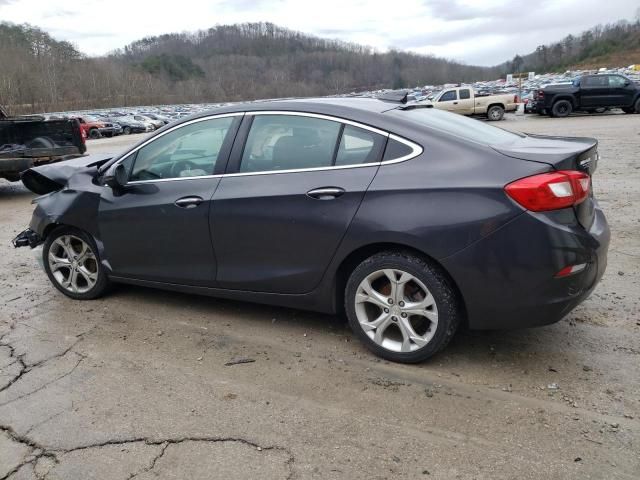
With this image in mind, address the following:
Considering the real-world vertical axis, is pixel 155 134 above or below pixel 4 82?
below

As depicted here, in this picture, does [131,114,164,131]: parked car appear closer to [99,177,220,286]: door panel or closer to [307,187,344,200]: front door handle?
[99,177,220,286]: door panel

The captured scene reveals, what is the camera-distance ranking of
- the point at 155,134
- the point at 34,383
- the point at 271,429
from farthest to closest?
the point at 155,134
the point at 34,383
the point at 271,429

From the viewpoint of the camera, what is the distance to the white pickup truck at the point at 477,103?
26141 millimetres

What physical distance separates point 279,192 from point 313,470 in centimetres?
173

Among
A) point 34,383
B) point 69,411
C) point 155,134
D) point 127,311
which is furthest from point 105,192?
point 69,411

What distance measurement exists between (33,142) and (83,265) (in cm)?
737

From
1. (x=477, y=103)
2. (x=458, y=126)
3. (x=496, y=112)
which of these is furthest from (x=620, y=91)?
(x=458, y=126)

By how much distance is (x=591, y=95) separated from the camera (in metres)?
23.4

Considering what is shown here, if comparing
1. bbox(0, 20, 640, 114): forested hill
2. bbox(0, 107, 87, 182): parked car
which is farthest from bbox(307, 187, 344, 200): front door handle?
bbox(0, 20, 640, 114): forested hill

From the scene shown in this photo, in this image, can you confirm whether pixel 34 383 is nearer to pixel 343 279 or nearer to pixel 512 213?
pixel 343 279

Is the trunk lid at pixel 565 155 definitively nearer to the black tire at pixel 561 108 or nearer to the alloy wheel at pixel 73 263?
the alloy wheel at pixel 73 263

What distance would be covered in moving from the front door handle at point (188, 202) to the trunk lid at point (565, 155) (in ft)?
6.58

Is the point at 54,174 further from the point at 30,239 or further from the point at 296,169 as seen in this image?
the point at 296,169

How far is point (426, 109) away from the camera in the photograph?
4.01m
